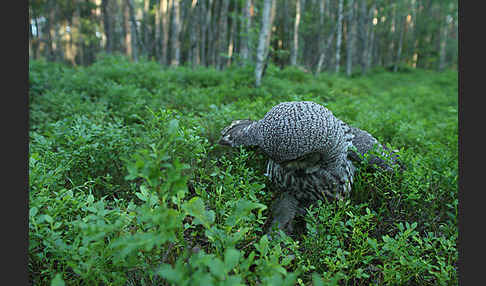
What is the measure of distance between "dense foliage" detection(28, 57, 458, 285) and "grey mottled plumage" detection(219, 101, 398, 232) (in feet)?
0.50

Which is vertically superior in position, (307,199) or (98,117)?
(98,117)

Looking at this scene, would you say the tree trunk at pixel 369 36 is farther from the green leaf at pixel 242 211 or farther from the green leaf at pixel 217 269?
the green leaf at pixel 217 269

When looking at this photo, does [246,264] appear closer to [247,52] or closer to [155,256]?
[155,256]

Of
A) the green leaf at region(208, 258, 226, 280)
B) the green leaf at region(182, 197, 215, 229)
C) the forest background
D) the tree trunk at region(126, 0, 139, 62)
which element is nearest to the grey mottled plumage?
the forest background

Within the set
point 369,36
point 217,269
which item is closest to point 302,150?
point 217,269

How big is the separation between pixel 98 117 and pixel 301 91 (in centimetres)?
527

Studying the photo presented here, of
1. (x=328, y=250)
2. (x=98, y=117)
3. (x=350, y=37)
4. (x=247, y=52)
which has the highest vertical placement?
(x=350, y=37)

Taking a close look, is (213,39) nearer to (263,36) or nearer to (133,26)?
(133,26)

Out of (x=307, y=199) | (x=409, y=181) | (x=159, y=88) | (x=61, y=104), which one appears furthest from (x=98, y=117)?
(x=409, y=181)

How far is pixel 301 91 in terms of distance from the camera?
24.4ft

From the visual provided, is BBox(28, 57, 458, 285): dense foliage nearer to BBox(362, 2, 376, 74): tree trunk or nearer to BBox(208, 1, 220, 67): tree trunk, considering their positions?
BBox(362, 2, 376, 74): tree trunk

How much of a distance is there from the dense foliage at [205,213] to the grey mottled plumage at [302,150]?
15 cm

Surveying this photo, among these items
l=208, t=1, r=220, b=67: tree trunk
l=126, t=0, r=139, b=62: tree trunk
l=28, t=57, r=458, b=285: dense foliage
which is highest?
l=208, t=1, r=220, b=67: tree trunk

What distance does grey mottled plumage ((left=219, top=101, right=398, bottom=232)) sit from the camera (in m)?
1.79
